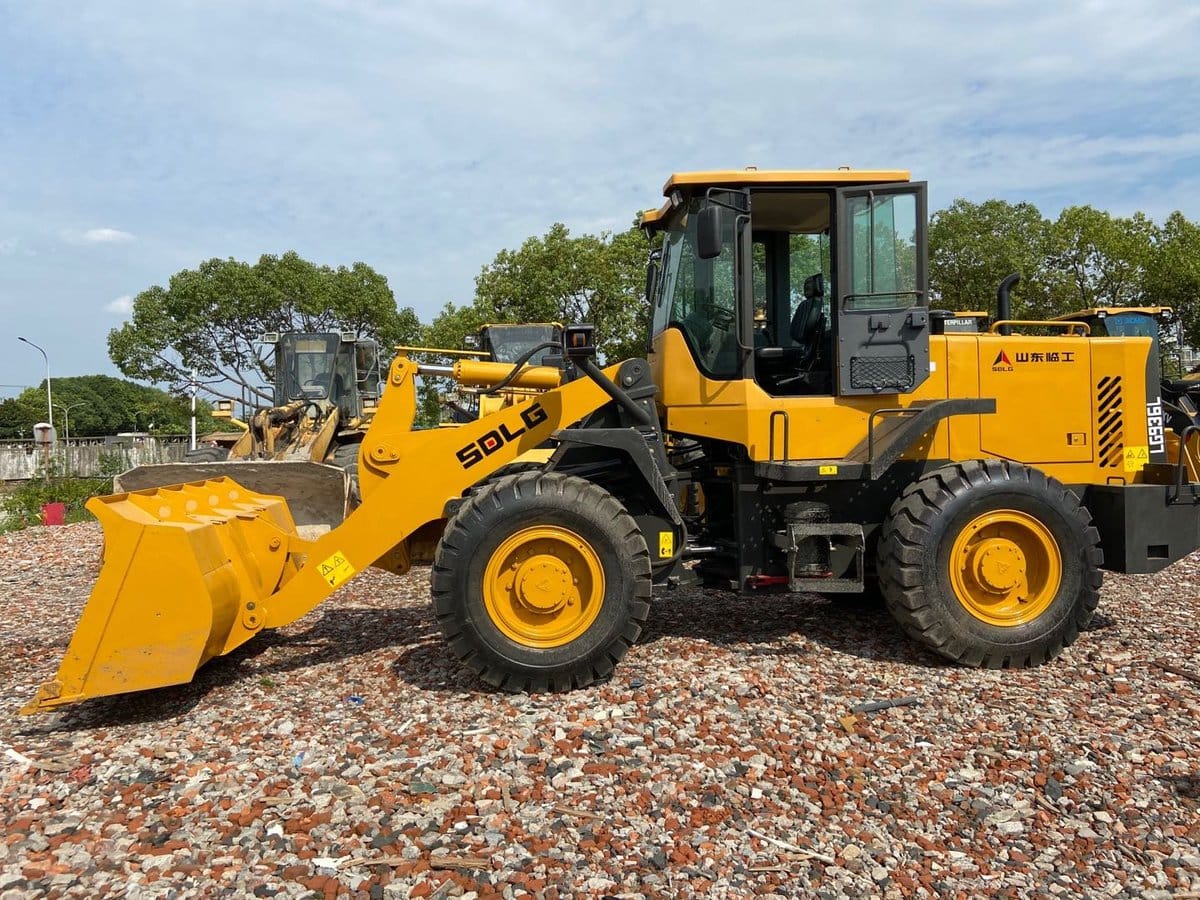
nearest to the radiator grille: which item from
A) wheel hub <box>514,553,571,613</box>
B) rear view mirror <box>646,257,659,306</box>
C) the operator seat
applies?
the operator seat

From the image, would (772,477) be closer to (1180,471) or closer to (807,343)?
(807,343)

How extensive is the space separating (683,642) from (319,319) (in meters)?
35.4

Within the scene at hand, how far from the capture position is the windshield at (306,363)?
15.6 metres

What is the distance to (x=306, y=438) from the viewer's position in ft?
39.9

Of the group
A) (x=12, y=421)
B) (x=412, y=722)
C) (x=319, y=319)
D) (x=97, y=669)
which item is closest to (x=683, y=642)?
(x=412, y=722)

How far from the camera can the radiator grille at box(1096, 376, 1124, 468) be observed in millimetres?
5723

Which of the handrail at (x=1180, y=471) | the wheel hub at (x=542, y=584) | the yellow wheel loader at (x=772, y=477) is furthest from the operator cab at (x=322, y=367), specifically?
the handrail at (x=1180, y=471)

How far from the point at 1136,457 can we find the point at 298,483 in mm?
7441

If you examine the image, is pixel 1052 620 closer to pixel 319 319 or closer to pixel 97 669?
pixel 97 669

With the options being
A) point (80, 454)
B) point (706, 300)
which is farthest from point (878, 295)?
point (80, 454)

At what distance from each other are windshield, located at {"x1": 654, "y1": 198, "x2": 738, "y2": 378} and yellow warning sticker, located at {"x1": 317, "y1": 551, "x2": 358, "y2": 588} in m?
2.57

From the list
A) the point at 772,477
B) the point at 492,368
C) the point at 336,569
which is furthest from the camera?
the point at 492,368

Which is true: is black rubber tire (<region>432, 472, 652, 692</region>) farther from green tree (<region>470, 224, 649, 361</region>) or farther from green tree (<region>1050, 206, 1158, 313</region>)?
green tree (<region>1050, 206, 1158, 313</region>)

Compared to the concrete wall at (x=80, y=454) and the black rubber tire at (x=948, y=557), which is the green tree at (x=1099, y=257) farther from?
the concrete wall at (x=80, y=454)
